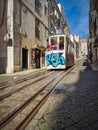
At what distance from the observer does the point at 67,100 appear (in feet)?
18.7

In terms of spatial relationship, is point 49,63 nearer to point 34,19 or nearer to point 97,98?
point 34,19

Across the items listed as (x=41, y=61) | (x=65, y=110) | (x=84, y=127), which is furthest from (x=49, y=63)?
(x=84, y=127)

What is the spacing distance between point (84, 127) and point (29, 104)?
2093 mm

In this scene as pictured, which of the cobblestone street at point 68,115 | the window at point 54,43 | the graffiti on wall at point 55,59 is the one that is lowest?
the cobblestone street at point 68,115

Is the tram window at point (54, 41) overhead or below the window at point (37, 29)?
below

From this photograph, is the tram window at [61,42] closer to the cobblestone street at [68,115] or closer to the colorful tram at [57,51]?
the colorful tram at [57,51]

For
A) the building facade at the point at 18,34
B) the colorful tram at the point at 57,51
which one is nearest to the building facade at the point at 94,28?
the building facade at the point at 18,34

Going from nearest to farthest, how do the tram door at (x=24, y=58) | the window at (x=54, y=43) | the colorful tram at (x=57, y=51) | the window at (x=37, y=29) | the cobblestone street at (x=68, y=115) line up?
1. the cobblestone street at (x=68, y=115)
2. the colorful tram at (x=57, y=51)
3. the window at (x=54, y=43)
4. the tram door at (x=24, y=58)
5. the window at (x=37, y=29)

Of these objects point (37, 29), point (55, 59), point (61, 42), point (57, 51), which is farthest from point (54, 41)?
point (37, 29)

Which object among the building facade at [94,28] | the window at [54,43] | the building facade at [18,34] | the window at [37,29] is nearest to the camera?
the building facade at [18,34]

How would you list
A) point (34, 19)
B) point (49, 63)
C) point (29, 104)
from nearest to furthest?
point (29, 104) < point (49, 63) < point (34, 19)

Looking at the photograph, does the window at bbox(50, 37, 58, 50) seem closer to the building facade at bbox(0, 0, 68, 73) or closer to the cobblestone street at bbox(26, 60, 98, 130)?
the building facade at bbox(0, 0, 68, 73)

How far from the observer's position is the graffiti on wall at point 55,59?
1791 centimetres

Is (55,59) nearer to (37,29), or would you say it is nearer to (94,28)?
(37,29)
